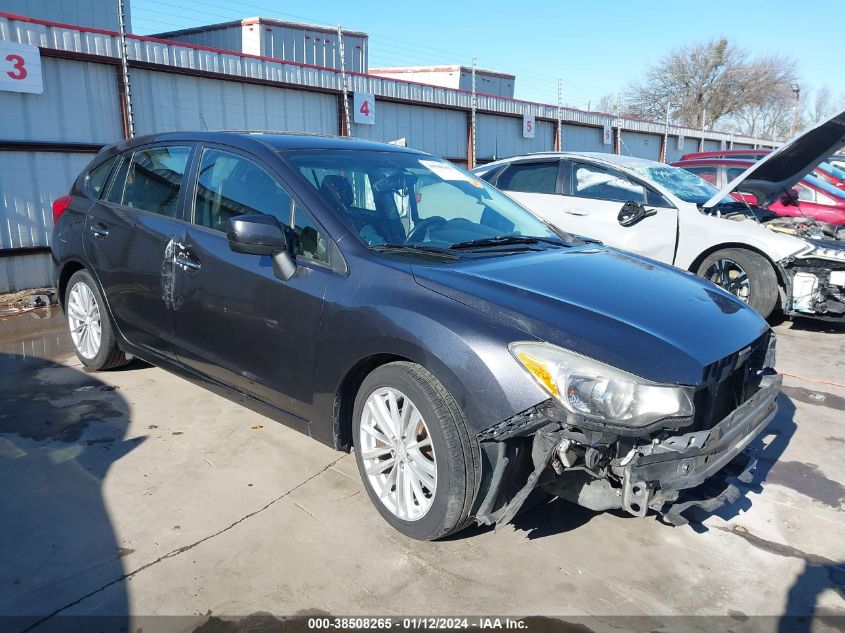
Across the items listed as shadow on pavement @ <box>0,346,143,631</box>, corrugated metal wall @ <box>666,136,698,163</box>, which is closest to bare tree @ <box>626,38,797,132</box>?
corrugated metal wall @ <box>666,136,698,163</box>

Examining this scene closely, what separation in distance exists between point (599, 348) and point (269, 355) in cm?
165

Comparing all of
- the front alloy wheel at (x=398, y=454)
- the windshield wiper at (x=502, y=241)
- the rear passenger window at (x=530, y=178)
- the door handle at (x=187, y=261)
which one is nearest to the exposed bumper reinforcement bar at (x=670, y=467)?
the front alloy wheel at (x=398, y=454)

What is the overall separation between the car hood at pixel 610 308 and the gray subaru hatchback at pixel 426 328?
0.04ft

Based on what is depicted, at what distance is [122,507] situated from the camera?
3.13m

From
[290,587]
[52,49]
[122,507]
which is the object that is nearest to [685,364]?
[290,587]

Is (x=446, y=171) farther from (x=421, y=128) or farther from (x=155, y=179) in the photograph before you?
(x=421, y=128)

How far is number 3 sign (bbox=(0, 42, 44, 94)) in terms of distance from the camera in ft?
24.1

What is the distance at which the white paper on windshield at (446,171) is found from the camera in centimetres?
403

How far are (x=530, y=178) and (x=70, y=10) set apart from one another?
38.5 ft

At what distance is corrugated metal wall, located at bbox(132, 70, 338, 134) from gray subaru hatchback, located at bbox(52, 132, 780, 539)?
4527mm

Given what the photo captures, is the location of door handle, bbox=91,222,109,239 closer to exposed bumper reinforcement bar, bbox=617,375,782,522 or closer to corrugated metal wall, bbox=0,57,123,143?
exposed bumper reinforcement bar, bbox=617,375,782,522

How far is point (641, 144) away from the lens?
2294 cm

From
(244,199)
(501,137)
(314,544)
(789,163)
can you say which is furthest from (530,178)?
(501,137)

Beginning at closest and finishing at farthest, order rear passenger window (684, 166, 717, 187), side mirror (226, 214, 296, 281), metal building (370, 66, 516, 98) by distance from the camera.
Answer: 1. side mirror (226, 214, 296, 281)
2. rear passenger window (684, 166, 717, 187)
3. metal building (370, 66, 516, 98)
